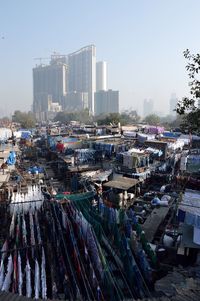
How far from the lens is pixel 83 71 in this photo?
500 ft

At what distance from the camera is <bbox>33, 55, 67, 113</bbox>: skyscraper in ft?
456

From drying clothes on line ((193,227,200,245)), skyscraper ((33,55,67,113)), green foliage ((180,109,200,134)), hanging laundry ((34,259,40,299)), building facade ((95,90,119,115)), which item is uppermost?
skyscraper ((33,55,67,113))

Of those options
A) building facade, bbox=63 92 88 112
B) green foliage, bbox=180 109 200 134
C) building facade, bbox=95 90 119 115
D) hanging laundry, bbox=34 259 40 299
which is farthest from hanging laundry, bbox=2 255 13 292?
building facade, bbox=63 92 88 112

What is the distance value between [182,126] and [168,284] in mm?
4411

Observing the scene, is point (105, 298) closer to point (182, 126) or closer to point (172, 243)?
point (172, 243)

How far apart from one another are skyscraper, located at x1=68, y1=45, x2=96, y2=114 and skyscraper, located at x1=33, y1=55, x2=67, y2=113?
7103 mm

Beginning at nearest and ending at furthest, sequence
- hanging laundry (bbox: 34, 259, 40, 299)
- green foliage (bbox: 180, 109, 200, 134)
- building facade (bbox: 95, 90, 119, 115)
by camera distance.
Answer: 1. hanging laundry (bbox: 34, 259, 40, 299)
2. green foliage (bbox: 180, 109, 200, 134)
3. building facade (bbox: 95, 90, 119, 115)

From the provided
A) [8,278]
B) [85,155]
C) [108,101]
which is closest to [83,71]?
[108,101]

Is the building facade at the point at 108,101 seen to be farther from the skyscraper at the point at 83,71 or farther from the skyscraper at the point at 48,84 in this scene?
the skyscraper at the point at 48,84

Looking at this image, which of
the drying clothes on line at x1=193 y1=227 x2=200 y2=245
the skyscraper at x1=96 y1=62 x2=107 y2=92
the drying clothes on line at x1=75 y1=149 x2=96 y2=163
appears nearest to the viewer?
the drying clothes on line at x1=193 y1=227 x2=200 y2=245

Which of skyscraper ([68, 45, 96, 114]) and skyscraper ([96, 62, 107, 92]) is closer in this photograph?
skyscraper ([68, 45, 96, 114])

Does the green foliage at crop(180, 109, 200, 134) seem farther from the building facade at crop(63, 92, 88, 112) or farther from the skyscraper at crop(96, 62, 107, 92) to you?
the skyscraper at crop(96, 62, 107, 92)

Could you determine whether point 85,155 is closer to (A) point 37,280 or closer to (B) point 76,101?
(A) point 37,280

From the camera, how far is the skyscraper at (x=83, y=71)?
150125 mm
